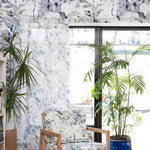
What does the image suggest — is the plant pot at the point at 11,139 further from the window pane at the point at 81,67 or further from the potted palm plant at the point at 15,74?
the window pane at the point at 81,67

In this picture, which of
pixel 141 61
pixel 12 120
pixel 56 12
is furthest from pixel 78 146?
pixel 56 12

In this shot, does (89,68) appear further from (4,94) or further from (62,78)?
(4,94)

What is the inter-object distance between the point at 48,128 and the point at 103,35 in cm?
190

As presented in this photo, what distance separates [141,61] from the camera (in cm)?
431

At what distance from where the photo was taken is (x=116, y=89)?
388 cm

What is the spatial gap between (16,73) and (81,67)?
1187mm

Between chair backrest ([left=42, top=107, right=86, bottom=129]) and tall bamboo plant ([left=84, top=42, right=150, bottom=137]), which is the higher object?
tall bamboo plant ([left=84, top=42, right=150, bottom=137])

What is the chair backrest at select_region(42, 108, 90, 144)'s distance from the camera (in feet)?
11.2

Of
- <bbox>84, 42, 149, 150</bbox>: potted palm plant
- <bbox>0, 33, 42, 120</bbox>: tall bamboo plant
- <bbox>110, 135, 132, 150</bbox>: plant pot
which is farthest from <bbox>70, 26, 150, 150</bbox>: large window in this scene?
<bbox>0, 33, 42, 120</bbox>: tall bamboo plant

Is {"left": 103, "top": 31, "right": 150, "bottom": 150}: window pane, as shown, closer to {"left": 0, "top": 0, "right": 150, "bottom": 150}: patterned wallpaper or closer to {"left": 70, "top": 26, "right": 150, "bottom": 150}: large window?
{"left": 70, "top": 26, "right": 150, "bottom": 150}: large window

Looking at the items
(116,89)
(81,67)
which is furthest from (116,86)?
(81,67)

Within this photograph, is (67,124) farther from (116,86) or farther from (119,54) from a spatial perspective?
(119,54)

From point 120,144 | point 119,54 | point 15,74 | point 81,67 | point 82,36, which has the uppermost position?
point 82,36

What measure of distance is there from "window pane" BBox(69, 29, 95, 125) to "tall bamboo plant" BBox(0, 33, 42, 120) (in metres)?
0.64
